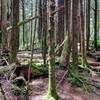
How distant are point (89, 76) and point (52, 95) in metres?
2.77

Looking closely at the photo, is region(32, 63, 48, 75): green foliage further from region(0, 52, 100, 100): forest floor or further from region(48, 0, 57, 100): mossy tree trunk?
region(48, 0, 57, 100): mossy tree trunk

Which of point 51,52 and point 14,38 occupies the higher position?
point 14,38

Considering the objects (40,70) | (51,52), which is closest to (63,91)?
(51,52)

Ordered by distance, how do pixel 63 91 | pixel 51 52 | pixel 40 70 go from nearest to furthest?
pixel 51 52
pixel 63 91
pixel 40 70

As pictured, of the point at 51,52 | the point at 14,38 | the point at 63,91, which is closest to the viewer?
the point at 51,52

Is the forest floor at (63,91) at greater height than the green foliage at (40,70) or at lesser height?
lesser

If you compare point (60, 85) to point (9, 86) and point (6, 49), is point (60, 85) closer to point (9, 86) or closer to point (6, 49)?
point (9, 86)

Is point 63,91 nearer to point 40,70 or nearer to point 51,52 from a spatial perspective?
point 51,52

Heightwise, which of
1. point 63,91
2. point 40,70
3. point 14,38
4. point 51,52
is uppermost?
point 14,38

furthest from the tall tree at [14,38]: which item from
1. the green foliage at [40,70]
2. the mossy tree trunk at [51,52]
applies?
the mossy tree trunk at [51,52]

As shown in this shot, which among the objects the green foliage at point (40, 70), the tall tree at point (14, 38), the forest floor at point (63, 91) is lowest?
the forest floor at point (63, 91)

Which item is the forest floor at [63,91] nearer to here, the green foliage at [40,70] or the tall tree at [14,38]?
the green foliage at [40,70]

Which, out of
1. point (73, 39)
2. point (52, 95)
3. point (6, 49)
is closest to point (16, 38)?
point (6, 49)

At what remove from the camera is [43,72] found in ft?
30.3
